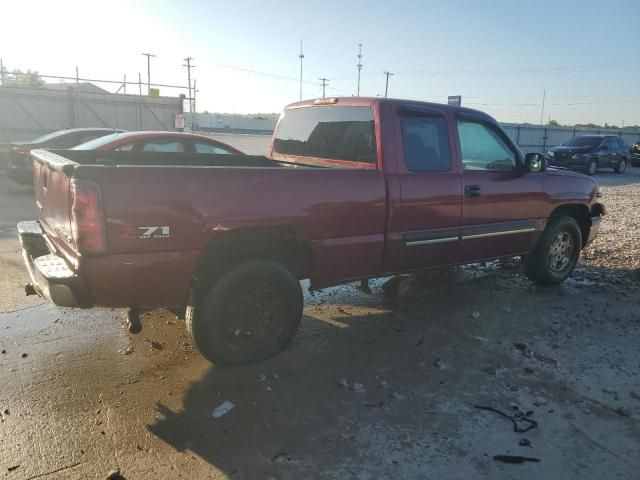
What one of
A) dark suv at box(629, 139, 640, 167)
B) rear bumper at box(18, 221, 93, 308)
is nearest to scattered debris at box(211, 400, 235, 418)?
rear bumper at box(18, 221, 93, 308)

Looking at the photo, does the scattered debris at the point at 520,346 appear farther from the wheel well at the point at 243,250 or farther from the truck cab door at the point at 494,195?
the wheel well at the point at 243,250

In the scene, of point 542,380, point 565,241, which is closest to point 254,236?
point 542,380

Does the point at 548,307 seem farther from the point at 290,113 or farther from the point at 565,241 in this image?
the point at 290,113

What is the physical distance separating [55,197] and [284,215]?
159cm

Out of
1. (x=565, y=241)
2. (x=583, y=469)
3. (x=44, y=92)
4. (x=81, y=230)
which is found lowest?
(x=583, y=469)

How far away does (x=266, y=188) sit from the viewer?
3.59 meters

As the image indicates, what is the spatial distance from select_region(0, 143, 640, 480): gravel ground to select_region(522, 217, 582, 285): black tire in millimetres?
475

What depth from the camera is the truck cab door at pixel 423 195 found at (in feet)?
14.2

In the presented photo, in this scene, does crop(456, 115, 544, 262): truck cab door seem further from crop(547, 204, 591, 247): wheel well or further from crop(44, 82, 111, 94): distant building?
crop(44, 82, 111, 94): distant building

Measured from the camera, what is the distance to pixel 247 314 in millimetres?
A: 3840

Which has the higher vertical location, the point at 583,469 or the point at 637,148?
the point at 637,148

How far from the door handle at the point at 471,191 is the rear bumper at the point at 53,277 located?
334 cm

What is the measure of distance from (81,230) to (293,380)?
1.77 metres

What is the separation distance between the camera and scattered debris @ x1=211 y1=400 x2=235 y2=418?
325 cm
